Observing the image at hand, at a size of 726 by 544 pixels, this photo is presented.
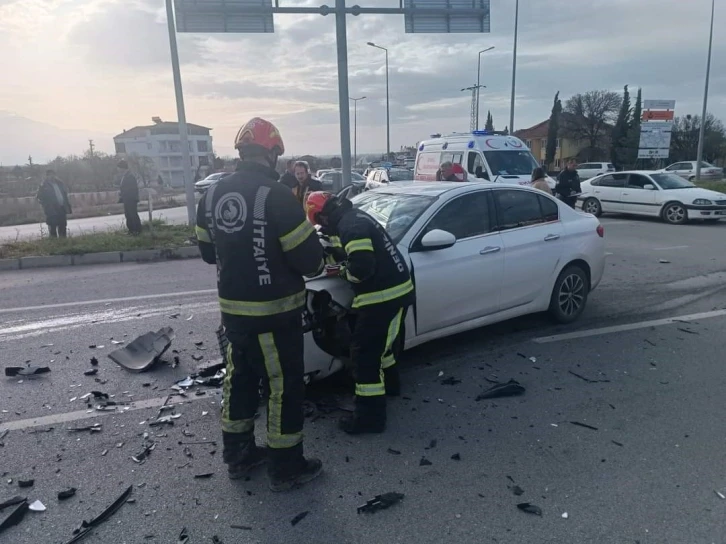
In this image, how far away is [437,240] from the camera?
4.41 metres

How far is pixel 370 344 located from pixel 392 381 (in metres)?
0.63

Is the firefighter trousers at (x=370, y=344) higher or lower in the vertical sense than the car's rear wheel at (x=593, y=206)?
higher

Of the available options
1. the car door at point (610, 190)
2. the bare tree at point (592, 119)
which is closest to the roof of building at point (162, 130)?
the bare tree at point (592, 119)

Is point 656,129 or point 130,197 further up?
point 656,129

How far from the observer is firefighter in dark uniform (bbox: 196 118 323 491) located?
288 centimetres

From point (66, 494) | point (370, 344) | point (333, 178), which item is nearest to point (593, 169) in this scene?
point (333, 178)

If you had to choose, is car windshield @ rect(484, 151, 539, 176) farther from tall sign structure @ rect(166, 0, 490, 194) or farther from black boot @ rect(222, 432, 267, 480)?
black boot @ rect(222, 432, 267, 480)

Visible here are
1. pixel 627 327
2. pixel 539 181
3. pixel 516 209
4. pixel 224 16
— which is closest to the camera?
pixel 516 209

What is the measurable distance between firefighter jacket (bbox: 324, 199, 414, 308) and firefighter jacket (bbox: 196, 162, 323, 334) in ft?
1.76

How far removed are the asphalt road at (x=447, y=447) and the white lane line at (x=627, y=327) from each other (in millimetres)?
32

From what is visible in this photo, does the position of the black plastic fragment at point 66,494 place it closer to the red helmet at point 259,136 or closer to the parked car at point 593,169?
the red helmet at point 259,136

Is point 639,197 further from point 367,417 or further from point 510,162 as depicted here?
point 367,417

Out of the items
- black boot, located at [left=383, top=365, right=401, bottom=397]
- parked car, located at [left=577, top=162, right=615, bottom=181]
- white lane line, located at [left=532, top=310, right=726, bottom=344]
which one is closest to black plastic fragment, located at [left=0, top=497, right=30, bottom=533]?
black boot, located at [left=383, top=365, right=401, bottom=397]

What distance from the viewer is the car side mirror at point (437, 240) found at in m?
4.41
